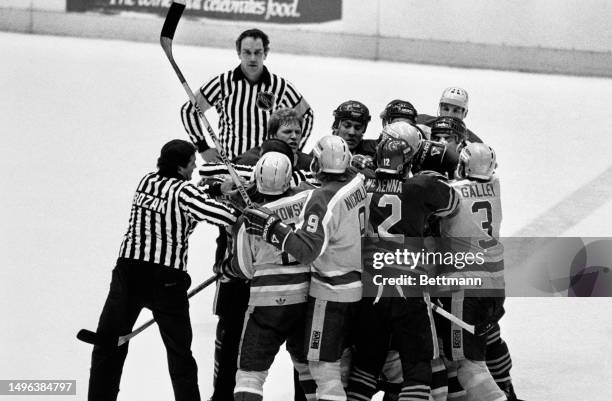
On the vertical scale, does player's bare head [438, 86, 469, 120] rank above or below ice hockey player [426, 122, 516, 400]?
above

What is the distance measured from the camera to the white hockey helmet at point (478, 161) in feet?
16.3

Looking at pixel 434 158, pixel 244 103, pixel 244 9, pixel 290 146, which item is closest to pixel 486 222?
pixel 434 158

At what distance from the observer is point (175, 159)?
4.99m

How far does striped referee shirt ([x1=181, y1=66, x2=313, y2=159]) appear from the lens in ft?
19.8

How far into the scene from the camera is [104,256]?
6801 mm

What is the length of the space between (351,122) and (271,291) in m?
1.18

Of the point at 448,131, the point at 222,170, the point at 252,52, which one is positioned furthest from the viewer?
the point at 252,52

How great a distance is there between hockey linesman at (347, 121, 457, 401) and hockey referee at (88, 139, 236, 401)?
0.79 metres

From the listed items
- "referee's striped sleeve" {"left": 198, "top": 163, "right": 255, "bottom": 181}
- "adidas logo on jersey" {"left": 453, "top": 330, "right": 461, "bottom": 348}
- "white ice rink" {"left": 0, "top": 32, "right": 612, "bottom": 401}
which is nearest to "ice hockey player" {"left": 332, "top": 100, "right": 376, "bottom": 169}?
"referee's striped sleeve" {"left": 198, "top": 163, "right": 255, "bottom": 181}

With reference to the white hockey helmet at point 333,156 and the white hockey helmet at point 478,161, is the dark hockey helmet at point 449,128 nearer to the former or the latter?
the white hockey helmet at point 478,161

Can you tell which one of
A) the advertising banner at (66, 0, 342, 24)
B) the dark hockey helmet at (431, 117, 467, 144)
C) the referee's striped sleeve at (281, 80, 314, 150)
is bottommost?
the dark hockey helmet at (431, 117, 467, 144)

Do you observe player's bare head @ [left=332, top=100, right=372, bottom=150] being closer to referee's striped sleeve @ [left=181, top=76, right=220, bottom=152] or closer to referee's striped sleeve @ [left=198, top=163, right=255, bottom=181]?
referee's striped sleeve @ [left=198, top=163, right=255, bottom=181]

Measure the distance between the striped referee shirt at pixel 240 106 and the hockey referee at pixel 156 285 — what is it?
3.54 feet

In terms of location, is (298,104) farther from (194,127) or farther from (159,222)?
(159,222)
